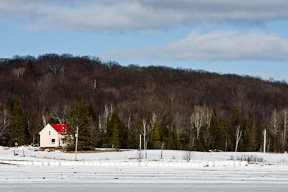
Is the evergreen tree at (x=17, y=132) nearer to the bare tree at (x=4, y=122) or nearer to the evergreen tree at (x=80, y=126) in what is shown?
the bare tree at (x=4, y=122)

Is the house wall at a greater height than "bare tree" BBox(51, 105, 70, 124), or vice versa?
"bare tree" BBox(51, 105, 70, 124)

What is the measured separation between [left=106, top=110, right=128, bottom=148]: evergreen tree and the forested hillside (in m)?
0.17

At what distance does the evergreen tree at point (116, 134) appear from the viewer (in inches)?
2653

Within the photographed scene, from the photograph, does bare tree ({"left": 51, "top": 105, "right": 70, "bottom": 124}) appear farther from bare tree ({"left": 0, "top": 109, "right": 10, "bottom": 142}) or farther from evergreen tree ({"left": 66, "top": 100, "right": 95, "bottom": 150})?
evergreen tree ({"left": 66, "top": 100, "right": 95, "bottom": 150})

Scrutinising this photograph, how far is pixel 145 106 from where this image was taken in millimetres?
100750

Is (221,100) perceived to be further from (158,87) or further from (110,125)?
(110,125)

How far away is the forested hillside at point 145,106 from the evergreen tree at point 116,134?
0.17m

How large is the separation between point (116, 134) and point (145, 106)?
3393cm

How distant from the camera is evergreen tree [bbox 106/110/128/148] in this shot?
6738cm

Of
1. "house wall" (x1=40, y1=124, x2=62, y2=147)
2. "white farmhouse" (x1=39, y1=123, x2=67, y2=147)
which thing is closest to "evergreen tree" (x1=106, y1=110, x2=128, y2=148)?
"white farmhouse" (x1=39, y1=123, x2=67, y2=147)

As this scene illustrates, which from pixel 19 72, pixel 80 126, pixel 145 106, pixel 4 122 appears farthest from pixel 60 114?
pixel 19 72

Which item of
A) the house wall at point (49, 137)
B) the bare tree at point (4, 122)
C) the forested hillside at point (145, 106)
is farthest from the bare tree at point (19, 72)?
the house wall at point (49, 137)

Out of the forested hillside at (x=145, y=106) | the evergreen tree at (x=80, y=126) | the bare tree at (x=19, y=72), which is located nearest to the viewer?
the evergreen tree at (x=80, y=126)

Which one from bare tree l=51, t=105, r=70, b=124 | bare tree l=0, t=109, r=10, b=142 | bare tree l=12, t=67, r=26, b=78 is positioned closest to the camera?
bare tree l=0, t=109, r=10, b=142
